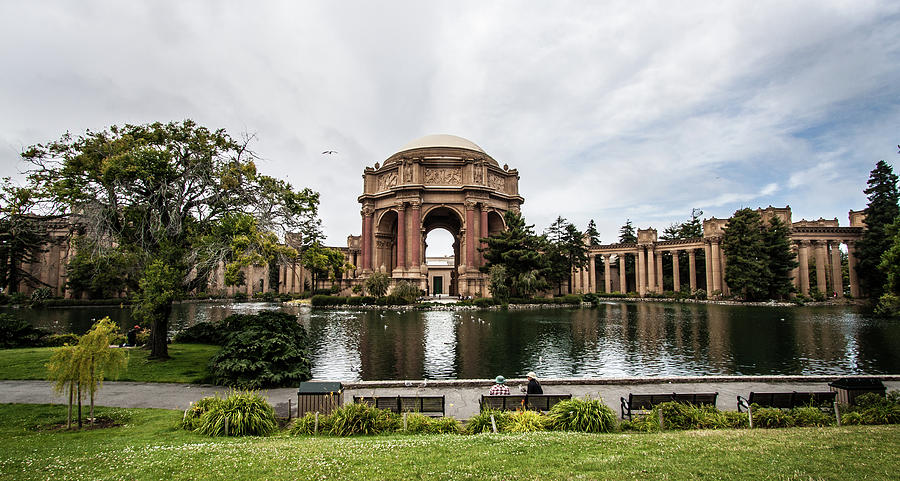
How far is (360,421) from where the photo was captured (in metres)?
7.64

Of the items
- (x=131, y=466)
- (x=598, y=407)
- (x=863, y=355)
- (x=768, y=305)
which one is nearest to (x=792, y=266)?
(x=768, y=305)

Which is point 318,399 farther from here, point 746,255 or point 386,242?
point 746,255

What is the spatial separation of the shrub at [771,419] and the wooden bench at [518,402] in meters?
3.18

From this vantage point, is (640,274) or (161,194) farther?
(640,274)

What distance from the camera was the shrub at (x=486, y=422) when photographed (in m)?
7.55

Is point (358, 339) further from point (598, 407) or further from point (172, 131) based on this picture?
point (598, 407)

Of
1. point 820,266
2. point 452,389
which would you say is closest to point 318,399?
point 452,389

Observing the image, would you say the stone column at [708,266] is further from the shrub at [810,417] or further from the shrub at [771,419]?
the shrub at [771,419]

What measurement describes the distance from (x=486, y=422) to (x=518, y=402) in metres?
1.07

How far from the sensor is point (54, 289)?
56156 millimetres

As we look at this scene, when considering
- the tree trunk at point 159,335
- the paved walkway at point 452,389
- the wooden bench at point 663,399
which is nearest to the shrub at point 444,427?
the paved walkway at point 452,389

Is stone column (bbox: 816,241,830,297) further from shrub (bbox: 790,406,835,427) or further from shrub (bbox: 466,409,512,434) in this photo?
shrub (bbox: 466,409,512,434)

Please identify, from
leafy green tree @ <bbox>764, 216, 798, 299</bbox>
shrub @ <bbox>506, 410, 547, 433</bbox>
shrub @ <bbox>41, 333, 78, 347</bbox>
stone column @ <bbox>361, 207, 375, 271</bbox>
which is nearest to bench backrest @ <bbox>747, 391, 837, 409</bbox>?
shrub @ <bbox>506, 410, 547, 433</bbox>

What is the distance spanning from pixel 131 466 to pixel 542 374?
10435 millimetres
